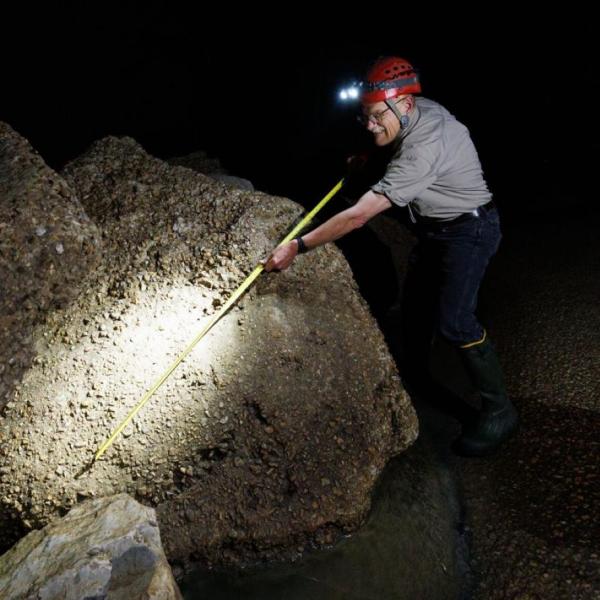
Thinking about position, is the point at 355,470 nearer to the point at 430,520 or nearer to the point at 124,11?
the point at 430,520

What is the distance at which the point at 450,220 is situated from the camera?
8.93ft

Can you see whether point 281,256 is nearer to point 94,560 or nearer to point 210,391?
point 210,391

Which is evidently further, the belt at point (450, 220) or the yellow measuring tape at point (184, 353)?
the belt at point (450, 220)

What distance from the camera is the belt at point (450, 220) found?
270cm

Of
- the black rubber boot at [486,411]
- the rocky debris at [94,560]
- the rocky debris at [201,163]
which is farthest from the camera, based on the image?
the rocky debris at [201,163]

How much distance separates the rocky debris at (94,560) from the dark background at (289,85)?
362 centimetres

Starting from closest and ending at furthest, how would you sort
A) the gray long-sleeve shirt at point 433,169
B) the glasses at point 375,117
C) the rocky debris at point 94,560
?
1. the rocky debris at point 94,560
2. the gray long-sleeve shirt at point 433,169
3. the glasses at point 375,117

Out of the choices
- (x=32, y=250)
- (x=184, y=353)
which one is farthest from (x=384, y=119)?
(x=32, y=250)

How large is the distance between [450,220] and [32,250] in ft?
7.42

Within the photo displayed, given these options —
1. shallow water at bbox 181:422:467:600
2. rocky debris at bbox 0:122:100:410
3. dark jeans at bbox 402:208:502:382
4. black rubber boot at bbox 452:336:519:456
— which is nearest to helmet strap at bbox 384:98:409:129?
dark jeans at bbox 402:208:502:382

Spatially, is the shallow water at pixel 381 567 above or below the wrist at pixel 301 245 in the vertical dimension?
below

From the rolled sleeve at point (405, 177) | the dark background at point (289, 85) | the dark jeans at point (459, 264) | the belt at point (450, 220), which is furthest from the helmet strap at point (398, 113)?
the dark background at point (289, 85)

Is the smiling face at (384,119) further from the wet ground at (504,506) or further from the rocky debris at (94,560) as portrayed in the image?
the rocky debris at (94,560)

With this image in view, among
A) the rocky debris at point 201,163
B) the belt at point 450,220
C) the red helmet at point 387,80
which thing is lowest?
the belt at point 450,220
